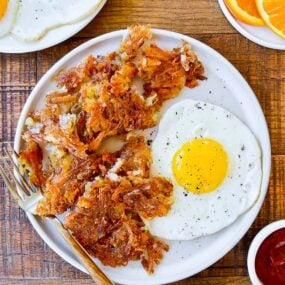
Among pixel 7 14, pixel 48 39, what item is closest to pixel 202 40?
pixel 48 39

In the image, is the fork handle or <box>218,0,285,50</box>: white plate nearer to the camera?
the fork handle

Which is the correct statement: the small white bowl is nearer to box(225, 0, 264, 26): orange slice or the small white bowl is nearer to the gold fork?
the gold fork

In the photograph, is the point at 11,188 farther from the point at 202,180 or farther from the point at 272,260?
the point at 272,260

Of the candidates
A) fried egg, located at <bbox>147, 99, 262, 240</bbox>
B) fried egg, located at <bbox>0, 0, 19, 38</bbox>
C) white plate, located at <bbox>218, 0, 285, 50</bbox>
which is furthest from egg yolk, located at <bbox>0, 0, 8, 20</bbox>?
white plate, located at <bbox>218, 0, 285, 50</bbox>

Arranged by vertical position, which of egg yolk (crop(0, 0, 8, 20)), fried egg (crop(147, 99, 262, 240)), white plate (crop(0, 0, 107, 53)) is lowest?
fried egg (crop(147, 99, 262, 240))

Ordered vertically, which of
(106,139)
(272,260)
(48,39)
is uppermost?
(48,39)

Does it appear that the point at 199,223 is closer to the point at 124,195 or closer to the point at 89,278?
the point at 124,195
